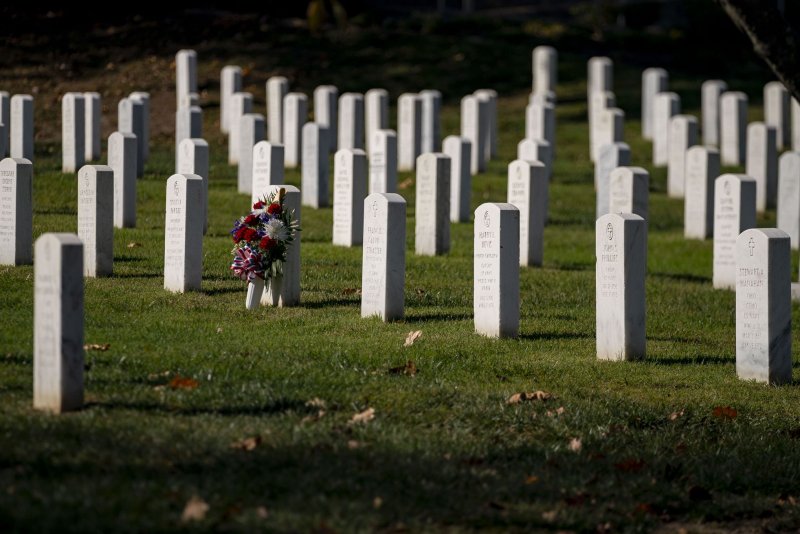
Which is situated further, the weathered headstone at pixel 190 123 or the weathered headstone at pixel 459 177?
the weathered headstone at pixel 190 123

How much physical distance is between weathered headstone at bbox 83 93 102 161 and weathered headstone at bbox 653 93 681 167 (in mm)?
9716

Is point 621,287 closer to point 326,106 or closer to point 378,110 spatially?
point 378,110

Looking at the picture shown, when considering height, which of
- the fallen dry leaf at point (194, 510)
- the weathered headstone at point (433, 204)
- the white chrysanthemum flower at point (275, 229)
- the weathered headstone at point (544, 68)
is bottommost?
the fallen dry leaf at point (194, 510)

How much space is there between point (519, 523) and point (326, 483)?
3.32ft

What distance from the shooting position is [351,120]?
78.6ft

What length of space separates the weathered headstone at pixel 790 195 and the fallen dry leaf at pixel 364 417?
10935mm

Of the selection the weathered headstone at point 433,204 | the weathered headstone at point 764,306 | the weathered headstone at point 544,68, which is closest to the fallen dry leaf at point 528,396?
the weathered headstone at point 764,306

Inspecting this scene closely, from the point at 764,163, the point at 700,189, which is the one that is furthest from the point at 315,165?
the point at 764,163

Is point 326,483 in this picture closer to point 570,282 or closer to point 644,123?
point 570,282

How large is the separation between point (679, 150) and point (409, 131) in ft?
14.1

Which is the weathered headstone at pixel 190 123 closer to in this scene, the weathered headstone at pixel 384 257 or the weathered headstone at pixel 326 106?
the weathered headstone at pixel 326 106

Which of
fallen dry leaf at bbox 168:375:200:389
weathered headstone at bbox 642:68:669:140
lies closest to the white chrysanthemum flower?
fallen dry leaf at bbox 168:375:200:389

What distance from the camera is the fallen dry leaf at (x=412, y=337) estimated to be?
36.4 ft

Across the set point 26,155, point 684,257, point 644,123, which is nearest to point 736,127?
point 644,123
